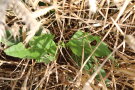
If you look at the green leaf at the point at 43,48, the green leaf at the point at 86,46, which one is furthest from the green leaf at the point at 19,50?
the green leaf at the point at 86,46

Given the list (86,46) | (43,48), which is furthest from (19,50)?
(86,46)

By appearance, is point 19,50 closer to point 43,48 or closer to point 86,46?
point 43,48

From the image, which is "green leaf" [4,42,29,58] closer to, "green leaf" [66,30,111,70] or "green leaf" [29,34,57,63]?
"green leaf" [29,34,57,63]

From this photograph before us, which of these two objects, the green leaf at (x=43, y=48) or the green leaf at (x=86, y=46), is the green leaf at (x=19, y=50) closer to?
the green leaf at (x=43, y=48)

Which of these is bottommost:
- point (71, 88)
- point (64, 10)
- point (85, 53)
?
point (71, 88)

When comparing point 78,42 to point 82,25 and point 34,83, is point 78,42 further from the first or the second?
point 34,83

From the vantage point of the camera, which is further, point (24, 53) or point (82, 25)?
point (82, 25)

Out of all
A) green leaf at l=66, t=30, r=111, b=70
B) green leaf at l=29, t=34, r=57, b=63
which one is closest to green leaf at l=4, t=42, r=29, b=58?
green leaf at l=29, t=34, r=57, b=63

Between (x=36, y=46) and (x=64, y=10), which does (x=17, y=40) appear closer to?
(x=36, y=46)

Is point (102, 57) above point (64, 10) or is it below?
below

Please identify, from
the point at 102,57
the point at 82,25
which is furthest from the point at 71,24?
the point at 102,57
